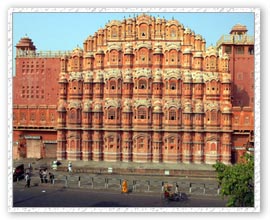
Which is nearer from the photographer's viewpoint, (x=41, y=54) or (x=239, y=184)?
(x=239, y=184)

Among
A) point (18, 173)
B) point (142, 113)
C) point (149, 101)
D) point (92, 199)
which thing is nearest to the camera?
point (92, 199)

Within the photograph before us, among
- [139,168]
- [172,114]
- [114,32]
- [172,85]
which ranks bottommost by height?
[139,168]

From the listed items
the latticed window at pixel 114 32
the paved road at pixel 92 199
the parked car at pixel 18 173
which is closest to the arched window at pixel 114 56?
the latticed window at pixel 114 32

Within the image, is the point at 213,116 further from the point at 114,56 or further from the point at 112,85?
the point at 114,56

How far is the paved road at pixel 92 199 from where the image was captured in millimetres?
17375

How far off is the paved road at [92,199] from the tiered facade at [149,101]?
869cm

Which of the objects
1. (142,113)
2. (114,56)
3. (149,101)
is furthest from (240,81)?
(114,56)

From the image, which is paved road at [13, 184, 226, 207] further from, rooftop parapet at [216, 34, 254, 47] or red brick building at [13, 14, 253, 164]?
rooftop parapet at [216, 34, 254, 47]

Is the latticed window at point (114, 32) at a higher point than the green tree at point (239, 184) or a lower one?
higher

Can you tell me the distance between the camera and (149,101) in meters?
28.8

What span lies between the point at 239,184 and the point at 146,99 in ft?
53.3

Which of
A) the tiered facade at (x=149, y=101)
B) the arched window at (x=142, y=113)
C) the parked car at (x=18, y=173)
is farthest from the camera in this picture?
the arched window at (x=142, y=113)

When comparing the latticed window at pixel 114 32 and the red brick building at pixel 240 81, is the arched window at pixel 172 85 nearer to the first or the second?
the red brick building at pixel 240 81
